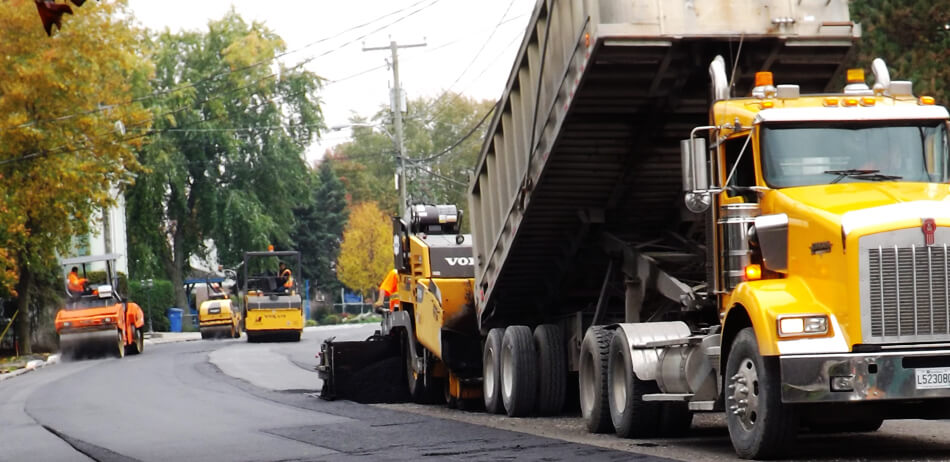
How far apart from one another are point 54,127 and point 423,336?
20.7 metres

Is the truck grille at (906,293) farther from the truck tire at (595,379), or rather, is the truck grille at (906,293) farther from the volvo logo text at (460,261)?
the volvo logo text at (460,261)

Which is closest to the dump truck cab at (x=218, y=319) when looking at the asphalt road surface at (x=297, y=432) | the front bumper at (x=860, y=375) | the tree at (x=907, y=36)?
the asphalt road surface at (x=297, y=432)

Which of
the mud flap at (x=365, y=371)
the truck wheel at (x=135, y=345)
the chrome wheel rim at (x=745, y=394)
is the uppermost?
the chrome wheel rim at (x=745, y=394)

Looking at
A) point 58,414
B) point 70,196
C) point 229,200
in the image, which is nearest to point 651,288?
point 58,414

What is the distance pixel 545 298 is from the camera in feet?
51.8

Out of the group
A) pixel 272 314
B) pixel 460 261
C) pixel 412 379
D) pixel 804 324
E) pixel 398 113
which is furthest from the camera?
pixel 398 113

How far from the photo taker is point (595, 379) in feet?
42.0

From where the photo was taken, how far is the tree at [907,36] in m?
18.6

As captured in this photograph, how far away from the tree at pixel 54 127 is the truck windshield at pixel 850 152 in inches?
1007

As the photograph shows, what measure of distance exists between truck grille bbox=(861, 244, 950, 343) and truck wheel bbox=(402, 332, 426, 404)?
30.1 feet

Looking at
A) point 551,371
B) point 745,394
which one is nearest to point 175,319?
point 551,371

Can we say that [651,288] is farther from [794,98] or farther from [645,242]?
[794,98]

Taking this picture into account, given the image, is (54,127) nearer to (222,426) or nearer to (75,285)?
(75,285)

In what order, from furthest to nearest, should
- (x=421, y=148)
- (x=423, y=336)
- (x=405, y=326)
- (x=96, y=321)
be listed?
(x=421, y=148) → (x=96, y=321) → (x=405, y=326) → (x=423, y=336)
